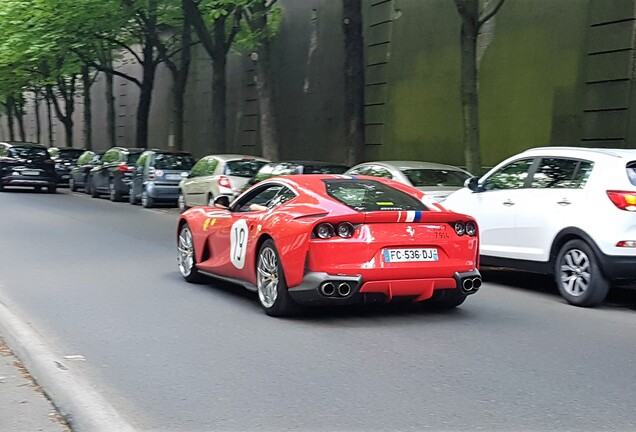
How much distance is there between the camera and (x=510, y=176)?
10633 mm

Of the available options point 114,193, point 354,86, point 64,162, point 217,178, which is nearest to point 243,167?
point 217,178

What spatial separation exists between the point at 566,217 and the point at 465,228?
6.07ft

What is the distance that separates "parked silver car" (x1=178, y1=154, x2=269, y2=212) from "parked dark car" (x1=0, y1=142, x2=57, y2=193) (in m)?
10.1

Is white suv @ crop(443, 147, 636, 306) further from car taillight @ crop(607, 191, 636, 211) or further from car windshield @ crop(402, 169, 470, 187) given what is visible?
car windshield @ crop(402, 169, 470, 187)

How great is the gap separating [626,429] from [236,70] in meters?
31.9

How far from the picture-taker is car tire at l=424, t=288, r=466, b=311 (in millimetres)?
7957

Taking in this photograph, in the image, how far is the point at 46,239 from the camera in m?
14.7

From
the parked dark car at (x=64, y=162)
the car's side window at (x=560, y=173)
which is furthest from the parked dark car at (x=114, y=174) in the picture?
the car's side window at (x=560, y=173)

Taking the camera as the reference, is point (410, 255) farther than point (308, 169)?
No

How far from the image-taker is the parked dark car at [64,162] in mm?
33719

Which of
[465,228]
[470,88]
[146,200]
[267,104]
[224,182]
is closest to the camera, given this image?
[465,228]

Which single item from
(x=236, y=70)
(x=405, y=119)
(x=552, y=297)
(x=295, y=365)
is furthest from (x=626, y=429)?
(x=236, y=70)

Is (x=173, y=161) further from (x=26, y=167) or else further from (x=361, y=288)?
(x=361, y=288)

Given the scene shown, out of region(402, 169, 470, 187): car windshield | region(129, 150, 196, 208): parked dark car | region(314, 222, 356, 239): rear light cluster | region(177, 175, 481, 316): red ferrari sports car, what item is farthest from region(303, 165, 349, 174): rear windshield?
region(314, 222, 356, 239): rear light cluster
